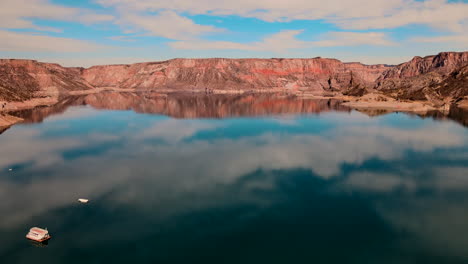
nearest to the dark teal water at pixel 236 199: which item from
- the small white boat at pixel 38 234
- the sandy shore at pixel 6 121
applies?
the small white boat at pixel 38 234

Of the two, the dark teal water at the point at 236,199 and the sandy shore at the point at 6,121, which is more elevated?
the sandy shore at the point at 6,121

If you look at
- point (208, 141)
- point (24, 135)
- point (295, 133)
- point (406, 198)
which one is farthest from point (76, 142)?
point (406, 198)

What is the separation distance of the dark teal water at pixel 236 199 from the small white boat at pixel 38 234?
0.77 meters

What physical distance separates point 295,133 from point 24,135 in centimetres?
7565

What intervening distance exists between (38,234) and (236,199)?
22.4 meters

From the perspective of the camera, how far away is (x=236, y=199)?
41219mm

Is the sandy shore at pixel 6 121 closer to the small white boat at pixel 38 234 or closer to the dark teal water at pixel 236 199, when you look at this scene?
the dark teal water at pixel 236 199

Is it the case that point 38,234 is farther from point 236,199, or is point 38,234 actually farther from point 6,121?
point 6,121

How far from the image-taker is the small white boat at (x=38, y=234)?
101ft

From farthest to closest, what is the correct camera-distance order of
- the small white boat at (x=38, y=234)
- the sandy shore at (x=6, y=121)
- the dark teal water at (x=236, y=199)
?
the sandy shore at (x=6, y=121) < the small white boat at (x=38, y=234) < the dark teal water at (x=236, y=199)

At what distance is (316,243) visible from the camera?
31.0 m

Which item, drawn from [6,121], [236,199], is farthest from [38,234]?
[6,121]

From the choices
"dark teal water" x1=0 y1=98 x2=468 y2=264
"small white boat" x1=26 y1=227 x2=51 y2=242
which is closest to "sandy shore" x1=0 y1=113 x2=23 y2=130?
"dark teal water" x1=0 y1=98 x2=468 y2=264

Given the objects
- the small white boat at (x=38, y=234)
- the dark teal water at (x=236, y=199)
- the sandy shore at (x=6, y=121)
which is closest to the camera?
the dark teal water at (x=236, y=199)
